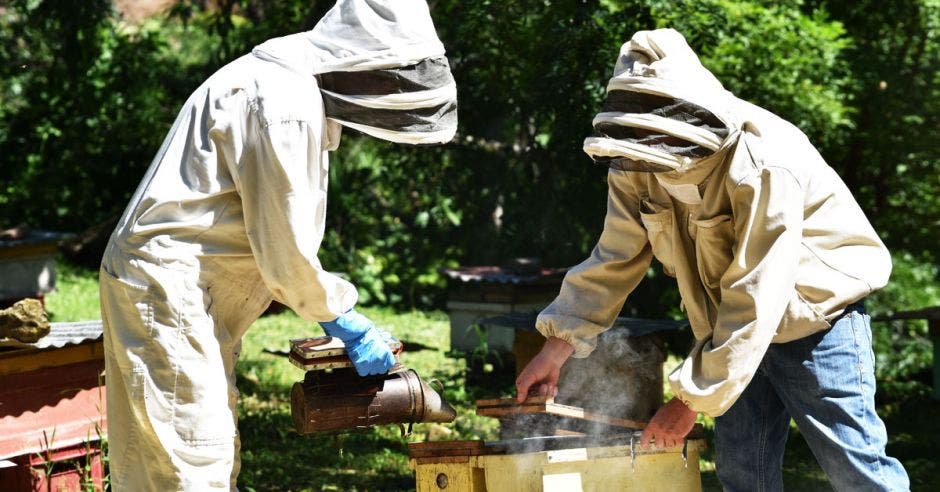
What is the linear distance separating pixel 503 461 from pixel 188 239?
3.61 feet

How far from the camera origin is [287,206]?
2578 millimetres

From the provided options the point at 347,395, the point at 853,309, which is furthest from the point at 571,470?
the point at 853,309

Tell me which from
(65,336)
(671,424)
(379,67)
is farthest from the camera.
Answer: (65,336)

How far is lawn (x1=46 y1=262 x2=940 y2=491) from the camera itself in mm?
4684

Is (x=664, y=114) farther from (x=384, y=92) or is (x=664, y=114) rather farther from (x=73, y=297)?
(x=73, y=297)

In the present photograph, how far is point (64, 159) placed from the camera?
10039 mm

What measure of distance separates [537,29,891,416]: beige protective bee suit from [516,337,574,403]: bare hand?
1.48 feet

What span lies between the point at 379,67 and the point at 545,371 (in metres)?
1.11

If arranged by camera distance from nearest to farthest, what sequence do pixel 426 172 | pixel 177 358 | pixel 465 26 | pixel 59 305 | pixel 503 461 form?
pixel 177 358 < pixel 503 461 < pixel 465 26 < pixel 426 172 < pixel 59 305

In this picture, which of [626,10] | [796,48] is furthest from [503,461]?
[796,48]

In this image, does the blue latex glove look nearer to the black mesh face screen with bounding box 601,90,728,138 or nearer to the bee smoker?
the bee smoker

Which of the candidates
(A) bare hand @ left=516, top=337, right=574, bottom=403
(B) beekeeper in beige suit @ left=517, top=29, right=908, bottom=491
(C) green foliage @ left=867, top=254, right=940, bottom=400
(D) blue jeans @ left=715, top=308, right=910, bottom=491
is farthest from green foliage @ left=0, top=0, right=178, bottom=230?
(D) blue jeans @ left=715, top=308, right=910, bottom=491

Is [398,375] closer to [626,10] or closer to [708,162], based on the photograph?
[708,162]

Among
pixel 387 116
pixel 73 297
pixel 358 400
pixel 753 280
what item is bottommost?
pixel 73 297
